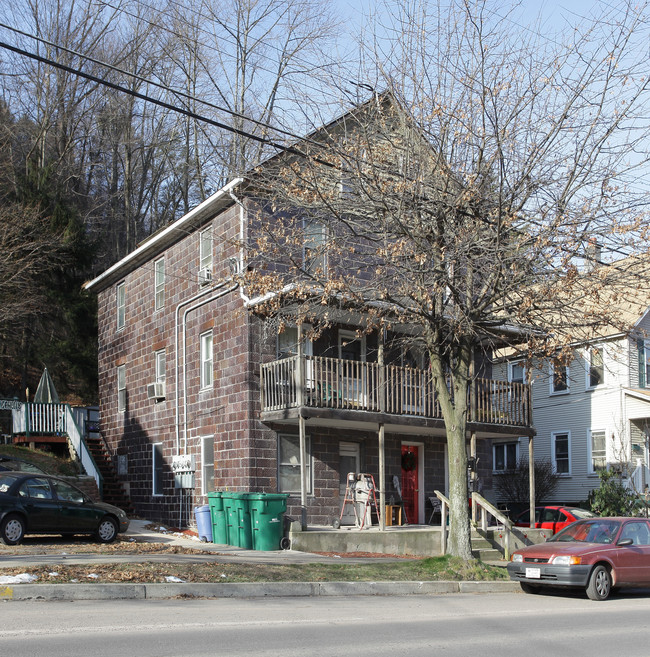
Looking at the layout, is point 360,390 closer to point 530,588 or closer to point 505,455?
point 530,588

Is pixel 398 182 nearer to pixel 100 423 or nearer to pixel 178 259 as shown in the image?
pixel 178 259

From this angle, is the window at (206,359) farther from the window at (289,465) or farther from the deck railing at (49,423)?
the deck railing at (49,423)

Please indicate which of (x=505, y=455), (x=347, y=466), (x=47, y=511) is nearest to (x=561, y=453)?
(x=505, y=455)

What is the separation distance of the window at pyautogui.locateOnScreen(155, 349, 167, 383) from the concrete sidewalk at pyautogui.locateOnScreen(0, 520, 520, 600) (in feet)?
26.1

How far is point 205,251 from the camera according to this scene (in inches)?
910

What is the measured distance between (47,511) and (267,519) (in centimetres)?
457

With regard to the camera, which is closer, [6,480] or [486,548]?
[6,480]

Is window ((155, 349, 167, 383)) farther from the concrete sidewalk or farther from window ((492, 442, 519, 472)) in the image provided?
window ((492, 442, 519, 472))

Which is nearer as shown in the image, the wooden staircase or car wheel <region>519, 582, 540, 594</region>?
car wheel <region>519, 582, 540, 594</region>

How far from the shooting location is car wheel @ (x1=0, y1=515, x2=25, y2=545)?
1641 cm

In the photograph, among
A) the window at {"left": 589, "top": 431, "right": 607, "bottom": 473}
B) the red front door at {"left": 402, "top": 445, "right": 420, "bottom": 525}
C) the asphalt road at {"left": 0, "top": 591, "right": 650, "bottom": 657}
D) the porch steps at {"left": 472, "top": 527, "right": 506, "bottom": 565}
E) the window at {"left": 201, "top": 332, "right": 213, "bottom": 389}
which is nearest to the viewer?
the asphalt road at {"left": 0, "top": 591, "right": 650, "bottom": 657}

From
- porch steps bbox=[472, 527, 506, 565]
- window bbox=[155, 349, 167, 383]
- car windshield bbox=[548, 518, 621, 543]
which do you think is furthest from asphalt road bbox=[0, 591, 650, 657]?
window bbox=[155, 349, 167, 383]

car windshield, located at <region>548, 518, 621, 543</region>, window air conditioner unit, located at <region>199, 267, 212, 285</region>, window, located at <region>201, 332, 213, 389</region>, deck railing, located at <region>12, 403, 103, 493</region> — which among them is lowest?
car windshield, located at <region>548, 518, 621, 543</region>

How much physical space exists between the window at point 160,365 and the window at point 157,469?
201 centimetres
